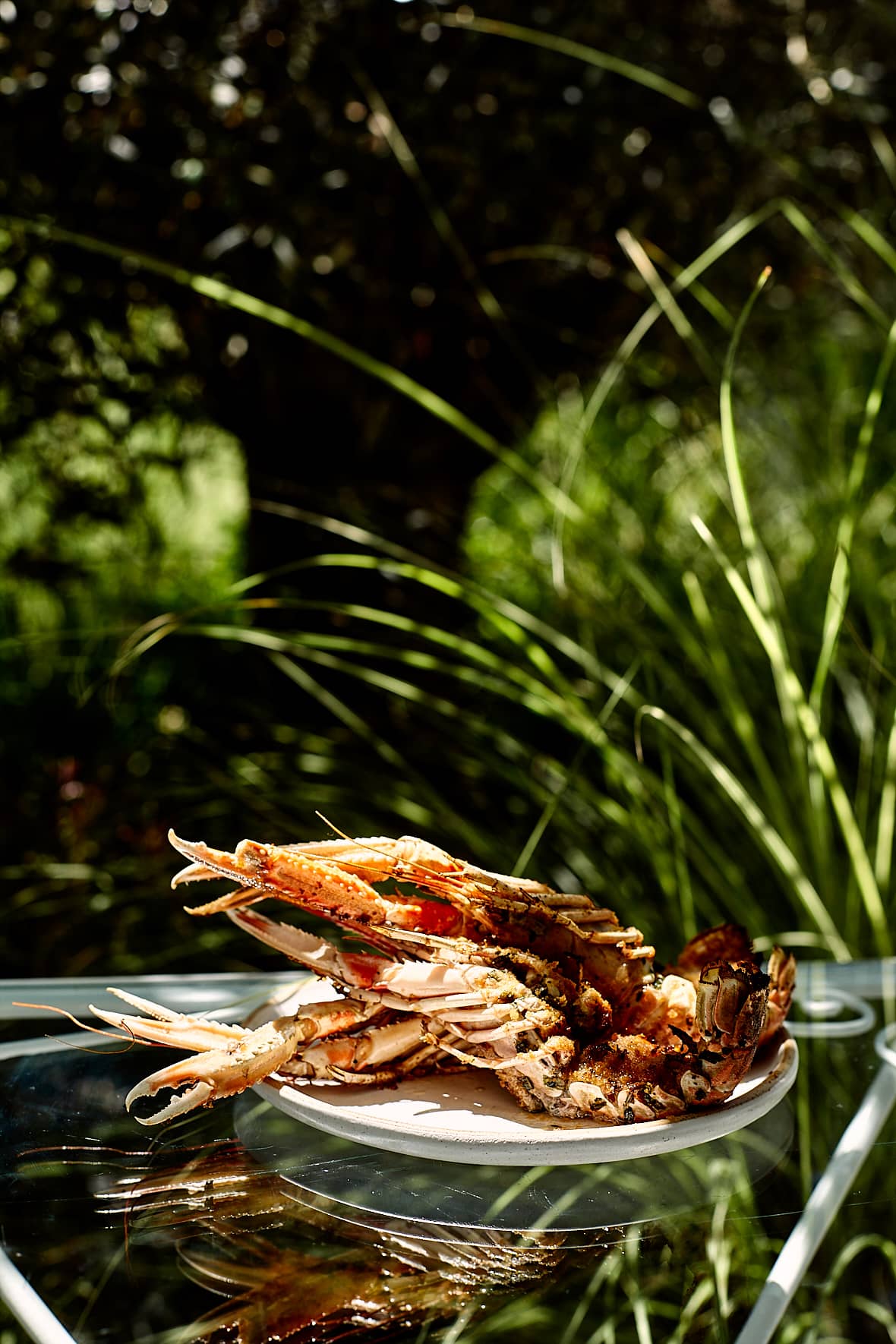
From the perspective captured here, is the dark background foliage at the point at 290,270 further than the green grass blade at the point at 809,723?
Yes

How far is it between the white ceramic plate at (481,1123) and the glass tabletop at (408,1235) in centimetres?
2

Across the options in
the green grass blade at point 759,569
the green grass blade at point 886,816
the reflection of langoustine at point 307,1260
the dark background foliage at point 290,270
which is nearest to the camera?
the reflection of langoustine at point 307,1260

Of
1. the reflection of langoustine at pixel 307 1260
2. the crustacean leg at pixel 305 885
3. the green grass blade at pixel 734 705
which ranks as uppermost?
the crustacean leg at pixel 305 885

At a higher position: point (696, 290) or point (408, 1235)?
point (696, 290)

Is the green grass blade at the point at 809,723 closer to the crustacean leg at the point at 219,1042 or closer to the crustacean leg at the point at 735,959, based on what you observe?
the crustacean leg at the point at 735,959

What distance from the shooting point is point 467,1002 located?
0.47m

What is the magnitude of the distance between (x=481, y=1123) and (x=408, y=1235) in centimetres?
5

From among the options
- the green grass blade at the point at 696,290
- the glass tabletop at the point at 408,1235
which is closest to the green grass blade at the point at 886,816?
the green grass blade at the point at 696,290

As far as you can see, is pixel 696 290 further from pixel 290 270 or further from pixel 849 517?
pixel 290 270

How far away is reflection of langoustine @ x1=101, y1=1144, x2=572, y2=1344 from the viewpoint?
405 millimetres

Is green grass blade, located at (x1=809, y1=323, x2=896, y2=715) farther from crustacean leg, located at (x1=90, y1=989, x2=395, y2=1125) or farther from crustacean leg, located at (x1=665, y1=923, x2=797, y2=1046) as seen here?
crustacean leg, located at (x1=90, y1=989, x2=395, y2=1125)

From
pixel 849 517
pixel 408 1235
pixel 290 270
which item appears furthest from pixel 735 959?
pixel 290 270

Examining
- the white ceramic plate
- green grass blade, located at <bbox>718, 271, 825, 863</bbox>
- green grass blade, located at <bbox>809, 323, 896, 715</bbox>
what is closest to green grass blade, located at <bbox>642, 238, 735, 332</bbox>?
green grass blade, located at <bbox>718, 271, 825, 863</bbox>

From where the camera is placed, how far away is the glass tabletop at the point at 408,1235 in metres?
0.41
